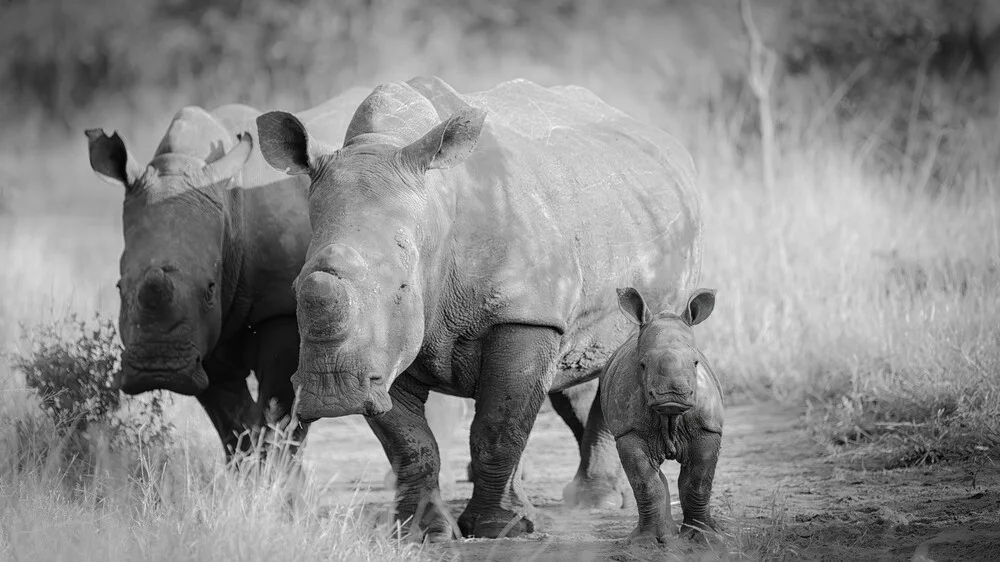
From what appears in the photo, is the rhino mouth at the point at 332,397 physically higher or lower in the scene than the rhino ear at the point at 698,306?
lower

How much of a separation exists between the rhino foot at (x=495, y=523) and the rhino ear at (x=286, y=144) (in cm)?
159

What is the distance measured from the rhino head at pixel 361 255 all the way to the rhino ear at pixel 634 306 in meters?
0.77

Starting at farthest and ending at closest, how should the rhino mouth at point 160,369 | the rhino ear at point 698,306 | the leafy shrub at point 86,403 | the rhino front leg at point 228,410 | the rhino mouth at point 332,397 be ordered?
the rhino front leg at point 228,410 < the leafy shrub at point 86,403 < the rhino mouth at point 160,369 < the rhino ear at point 698,306 < the rhino mouth at point 332,397

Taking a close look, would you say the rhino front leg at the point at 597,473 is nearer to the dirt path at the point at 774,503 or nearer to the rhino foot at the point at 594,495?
the rhino foot at the point at 594,495

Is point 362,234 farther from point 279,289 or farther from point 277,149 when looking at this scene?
point 279,289

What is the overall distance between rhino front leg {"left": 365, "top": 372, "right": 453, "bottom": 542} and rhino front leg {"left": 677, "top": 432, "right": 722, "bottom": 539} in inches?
40.5

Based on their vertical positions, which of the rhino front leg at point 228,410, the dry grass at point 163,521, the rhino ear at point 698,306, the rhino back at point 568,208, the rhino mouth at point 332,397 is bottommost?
the dry grass at point 163,521

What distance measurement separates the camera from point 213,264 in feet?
20.6

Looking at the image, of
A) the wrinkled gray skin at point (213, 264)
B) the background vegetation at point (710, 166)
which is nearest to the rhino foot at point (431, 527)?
the background vegetation at point (710, 166)

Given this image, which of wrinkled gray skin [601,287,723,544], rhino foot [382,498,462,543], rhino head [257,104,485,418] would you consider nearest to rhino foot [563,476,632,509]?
rhino foot [382,498,462,543]

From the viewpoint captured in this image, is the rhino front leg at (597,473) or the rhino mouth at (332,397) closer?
the rhino mouth at (332,397)

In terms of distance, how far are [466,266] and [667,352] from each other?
966 millimetres

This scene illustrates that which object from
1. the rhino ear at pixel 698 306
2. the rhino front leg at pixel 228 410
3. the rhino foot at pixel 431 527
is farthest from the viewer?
Result: the rhino front leg at pixel 228 410

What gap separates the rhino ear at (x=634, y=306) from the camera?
17.9 ft
